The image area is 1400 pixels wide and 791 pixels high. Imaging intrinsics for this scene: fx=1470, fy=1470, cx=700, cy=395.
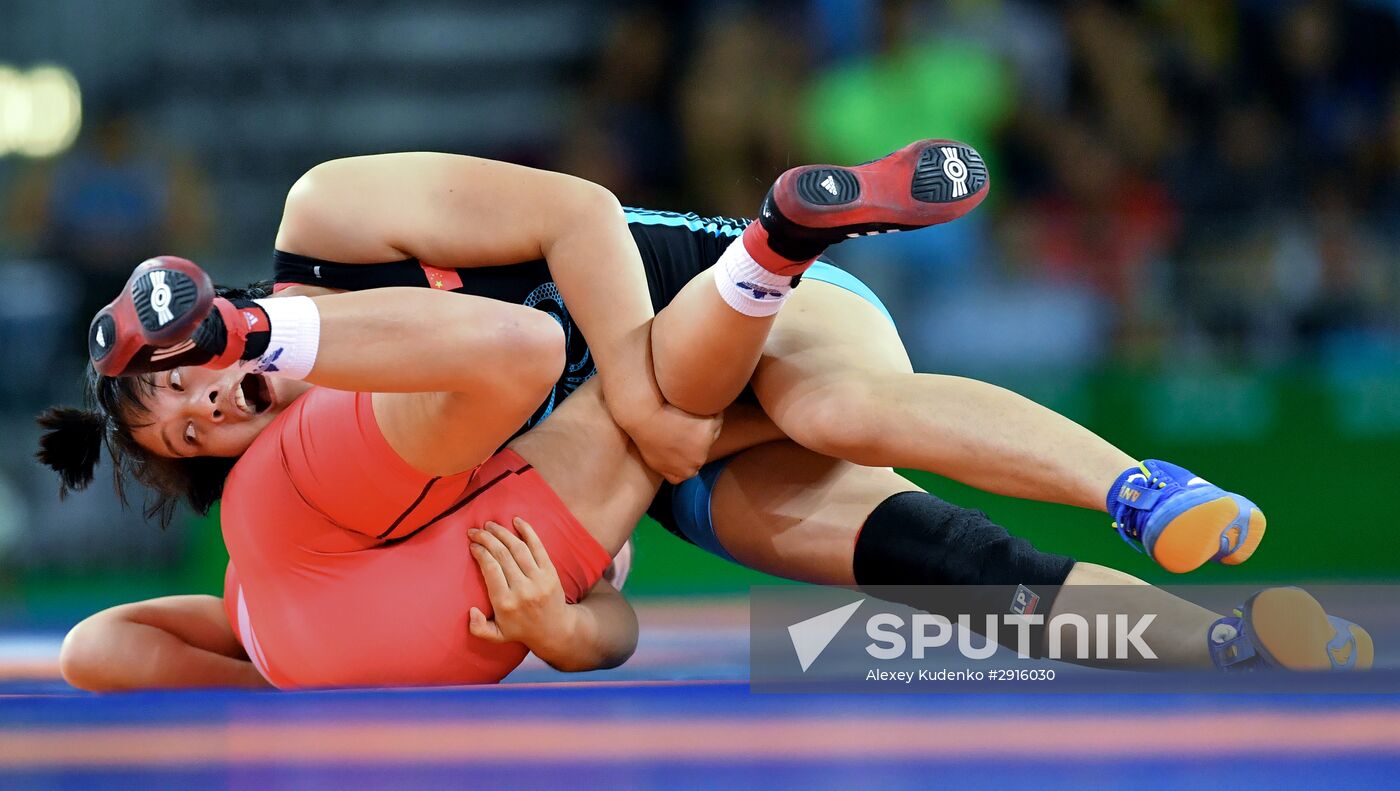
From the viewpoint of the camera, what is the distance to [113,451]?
219cm

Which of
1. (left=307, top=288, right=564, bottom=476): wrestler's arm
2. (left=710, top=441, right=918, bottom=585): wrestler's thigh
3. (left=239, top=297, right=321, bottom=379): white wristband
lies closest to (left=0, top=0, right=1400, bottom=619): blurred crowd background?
(left=710, top=441, right=918, bottom=585): wrestler's thigh

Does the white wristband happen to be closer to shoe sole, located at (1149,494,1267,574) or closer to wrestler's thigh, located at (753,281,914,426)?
wrestler's thigh, located at (753,281,914,426)

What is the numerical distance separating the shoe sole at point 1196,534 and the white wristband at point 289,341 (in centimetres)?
105

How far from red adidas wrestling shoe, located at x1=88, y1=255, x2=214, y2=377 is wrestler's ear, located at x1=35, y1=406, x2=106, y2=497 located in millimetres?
547

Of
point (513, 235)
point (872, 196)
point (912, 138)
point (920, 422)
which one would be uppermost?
point (872, 196)

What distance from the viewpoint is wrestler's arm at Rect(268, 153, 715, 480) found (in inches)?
85.3

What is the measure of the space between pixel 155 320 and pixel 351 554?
0.55 meters

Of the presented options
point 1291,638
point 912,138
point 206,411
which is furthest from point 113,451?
point 912,138

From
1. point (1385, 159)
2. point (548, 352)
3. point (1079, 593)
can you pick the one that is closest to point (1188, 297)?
point (1385, 159)

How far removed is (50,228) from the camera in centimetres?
527

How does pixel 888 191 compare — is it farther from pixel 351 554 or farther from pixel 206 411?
pixel 206 411

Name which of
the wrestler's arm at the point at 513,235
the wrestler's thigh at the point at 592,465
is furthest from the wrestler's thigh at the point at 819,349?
the wrestler's thigh at the point at 592,465

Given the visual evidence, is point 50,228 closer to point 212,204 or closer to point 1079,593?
point 212,204

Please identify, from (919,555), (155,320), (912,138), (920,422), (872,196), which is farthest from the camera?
(912,138)
